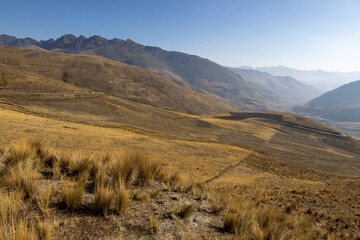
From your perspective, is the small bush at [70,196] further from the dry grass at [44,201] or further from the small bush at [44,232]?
the small bush at [44,232]

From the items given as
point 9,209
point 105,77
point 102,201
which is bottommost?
point 102,201

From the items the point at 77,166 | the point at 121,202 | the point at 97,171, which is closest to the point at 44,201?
the point at 121,202

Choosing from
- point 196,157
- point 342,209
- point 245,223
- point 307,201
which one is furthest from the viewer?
point 196,157

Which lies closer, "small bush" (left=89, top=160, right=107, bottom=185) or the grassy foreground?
the grassy foreground

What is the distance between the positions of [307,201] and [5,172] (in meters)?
12.7

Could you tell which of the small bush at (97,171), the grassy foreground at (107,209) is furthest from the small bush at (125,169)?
the small bush at (97,171)

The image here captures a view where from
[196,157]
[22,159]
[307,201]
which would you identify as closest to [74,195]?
[22,159]

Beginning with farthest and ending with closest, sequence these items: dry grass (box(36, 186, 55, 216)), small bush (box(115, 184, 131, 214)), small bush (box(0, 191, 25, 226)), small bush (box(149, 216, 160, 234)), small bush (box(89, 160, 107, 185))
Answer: small bush (box(89, 160, 107, 185)), small bush (box(115, 184, 131, 214)), small bush (box(149, 216, 160, 234)), dry grass (box(36, 186, 55, 216)), small bush (box(0, 191, 25, 226))

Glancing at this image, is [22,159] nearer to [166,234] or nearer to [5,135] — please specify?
[166,234]

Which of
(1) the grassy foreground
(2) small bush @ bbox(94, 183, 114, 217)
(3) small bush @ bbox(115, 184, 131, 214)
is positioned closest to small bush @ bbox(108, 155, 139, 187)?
(1) the grassy foreground

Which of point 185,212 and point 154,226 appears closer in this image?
point 154,226

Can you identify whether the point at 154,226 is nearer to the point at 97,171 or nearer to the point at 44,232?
the point at 44,232

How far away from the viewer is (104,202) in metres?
3.20

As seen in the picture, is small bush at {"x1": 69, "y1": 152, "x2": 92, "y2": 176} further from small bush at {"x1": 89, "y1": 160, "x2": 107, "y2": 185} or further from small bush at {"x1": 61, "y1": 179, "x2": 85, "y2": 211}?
small bush at {"x1": 61, "y1": 179, "x2": 85, "y2": 211}
